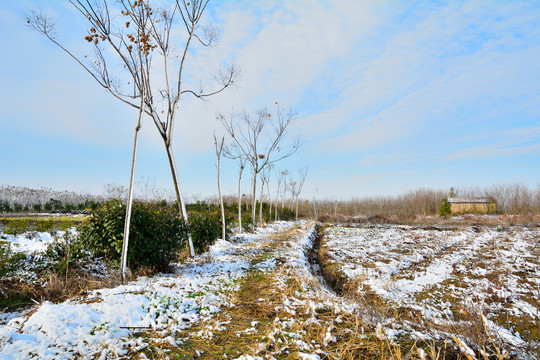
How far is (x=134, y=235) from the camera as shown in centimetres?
517

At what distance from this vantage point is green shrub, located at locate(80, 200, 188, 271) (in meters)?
5.09

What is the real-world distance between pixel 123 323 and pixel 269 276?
2.66m

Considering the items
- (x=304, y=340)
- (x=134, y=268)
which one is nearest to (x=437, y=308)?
(x=304, y=340)

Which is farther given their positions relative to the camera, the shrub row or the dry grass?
the shrub row

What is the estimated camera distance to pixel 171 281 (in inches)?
180

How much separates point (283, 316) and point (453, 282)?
480cm

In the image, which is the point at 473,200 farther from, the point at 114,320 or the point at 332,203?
the point at 114,320

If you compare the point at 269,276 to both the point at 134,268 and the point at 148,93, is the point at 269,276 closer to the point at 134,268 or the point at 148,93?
the point at 134,268

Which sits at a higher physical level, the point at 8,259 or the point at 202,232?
the point at 202,232

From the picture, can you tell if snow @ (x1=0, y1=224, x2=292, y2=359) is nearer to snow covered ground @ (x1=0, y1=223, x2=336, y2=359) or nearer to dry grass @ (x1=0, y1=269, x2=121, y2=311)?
snow covered ground @ (x1=0, y1=223, x2=336, y2=359)

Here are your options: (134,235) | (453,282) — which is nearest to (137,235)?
(134,235)

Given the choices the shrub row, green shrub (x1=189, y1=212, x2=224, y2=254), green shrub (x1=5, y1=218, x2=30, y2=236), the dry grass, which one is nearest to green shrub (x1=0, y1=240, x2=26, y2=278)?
the dry grass

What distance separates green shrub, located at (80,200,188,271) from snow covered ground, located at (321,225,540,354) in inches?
148

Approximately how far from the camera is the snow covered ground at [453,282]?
4.09 metres
